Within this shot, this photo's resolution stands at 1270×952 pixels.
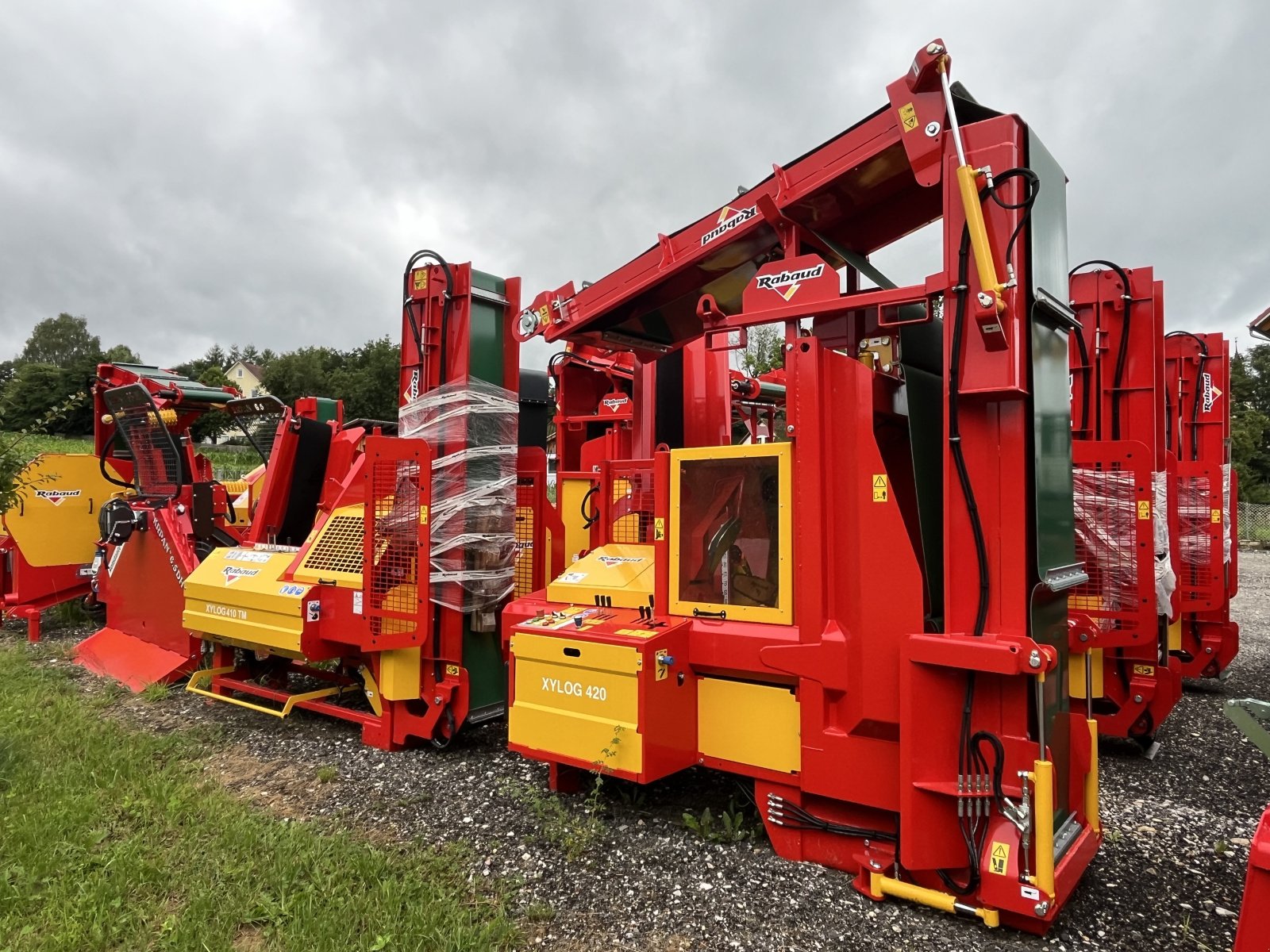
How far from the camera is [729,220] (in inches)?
146

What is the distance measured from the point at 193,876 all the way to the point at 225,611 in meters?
2.47

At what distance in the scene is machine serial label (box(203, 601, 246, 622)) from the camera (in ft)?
17.1

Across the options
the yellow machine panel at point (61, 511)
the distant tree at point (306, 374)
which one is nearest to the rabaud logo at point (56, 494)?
the yellow machine panel at point (61, 511)

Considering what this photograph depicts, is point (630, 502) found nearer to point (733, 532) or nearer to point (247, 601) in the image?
point (733, 532)

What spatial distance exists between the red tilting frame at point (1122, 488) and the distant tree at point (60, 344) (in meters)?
70.7

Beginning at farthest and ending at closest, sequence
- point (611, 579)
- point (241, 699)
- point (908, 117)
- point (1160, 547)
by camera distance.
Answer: point (241, 699), point (1160, 547), point (611, 579), point (908, 117)

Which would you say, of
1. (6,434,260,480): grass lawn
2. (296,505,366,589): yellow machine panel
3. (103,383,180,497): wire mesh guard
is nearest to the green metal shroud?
(296,505,366,589): yellow machine panel

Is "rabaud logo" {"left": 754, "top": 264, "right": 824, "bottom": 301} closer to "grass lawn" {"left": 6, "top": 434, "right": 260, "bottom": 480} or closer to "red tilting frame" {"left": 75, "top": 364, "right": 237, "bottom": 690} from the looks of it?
"red tilting frame" {"left": 75, "top": 364, "right": 237, "bottom": 690}

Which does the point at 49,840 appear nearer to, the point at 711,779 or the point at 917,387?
the point at 711,779

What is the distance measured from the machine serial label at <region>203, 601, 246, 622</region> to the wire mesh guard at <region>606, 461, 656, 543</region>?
267 cm

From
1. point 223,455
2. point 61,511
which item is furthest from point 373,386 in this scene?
point 61,511

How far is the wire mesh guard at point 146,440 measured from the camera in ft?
22.2

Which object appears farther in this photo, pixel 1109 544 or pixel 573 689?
pixel 1109 544

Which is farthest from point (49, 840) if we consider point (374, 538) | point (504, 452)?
point (504, 452)
